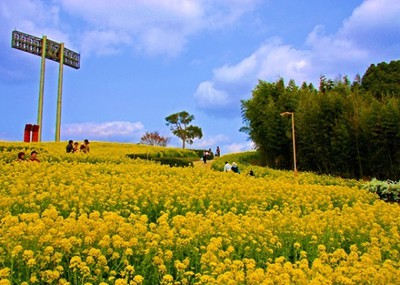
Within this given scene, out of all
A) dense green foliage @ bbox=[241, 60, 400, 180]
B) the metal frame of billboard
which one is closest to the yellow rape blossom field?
dense green foliage @ bbox=[241, 60, 400, 180]

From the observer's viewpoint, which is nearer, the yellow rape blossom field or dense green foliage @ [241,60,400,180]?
the yellow rape blossom field

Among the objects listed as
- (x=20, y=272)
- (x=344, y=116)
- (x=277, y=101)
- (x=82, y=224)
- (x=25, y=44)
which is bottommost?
(x=20, y=272)

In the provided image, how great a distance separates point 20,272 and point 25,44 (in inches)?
1478

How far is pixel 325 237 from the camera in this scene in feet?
19.3

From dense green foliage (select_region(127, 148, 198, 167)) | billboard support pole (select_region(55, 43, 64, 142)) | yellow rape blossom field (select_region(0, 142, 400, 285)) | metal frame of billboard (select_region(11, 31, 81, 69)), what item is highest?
metal frame of billboard (select_region(11, 31, 81, 69))

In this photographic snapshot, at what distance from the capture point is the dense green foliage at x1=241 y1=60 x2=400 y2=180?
65.9 feet

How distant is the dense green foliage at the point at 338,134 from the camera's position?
20.1m

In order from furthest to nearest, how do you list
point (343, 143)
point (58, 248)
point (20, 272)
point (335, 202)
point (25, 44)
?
point (25, 44) < point (343, 143) < point (335, 202) < point (58, 248) < point (20, 272)

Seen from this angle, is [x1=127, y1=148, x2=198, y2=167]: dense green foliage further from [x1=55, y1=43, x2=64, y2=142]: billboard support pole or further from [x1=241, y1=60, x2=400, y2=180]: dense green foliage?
[x1=55, y1=43, x2=64, y2=142]: billboard support pole

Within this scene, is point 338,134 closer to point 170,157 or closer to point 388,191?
point 388,191

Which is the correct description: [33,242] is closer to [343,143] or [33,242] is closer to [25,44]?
[343,143]

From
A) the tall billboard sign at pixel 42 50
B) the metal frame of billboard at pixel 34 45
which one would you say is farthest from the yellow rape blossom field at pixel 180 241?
the metal frame of billboard at pixel 34 45

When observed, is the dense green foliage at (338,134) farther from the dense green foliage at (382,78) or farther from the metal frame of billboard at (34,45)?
the metal frame of billboard at (34,45)

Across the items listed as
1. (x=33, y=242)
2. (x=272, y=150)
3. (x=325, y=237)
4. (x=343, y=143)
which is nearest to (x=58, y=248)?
(x=33, y=242)
